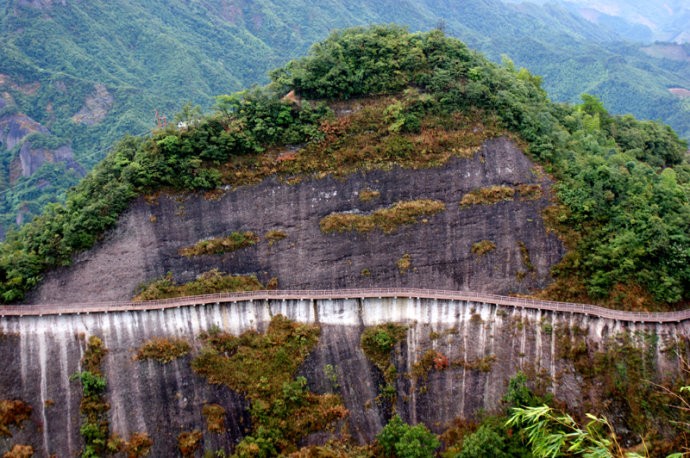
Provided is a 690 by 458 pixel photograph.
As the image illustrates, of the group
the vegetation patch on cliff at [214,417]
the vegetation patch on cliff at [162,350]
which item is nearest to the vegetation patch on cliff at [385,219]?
the vegetation patch on cliff at [162,350]

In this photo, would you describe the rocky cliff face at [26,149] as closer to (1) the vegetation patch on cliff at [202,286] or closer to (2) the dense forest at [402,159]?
(2) the dense forest at [402,159]

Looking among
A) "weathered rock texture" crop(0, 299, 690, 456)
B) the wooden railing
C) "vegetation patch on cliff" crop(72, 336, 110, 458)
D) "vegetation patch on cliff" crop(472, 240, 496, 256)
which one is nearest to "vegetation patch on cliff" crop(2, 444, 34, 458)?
"weathered rock texture" crop(0, 299, 690, 456)

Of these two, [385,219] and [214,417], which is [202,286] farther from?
[385,219]

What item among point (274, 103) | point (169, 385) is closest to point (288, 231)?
point (274, 103)

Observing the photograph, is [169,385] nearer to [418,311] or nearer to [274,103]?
[418,311]

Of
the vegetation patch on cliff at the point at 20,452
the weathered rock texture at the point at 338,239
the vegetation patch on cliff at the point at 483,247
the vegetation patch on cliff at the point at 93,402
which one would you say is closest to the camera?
the vegetation patch on cliff at the point at 20,452

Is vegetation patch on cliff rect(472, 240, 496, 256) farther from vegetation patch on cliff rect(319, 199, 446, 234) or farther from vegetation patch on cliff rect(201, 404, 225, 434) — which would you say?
vegetation patch on cliff rect(201, 404, 225, 434)
